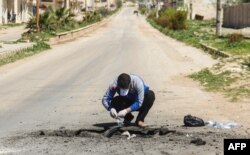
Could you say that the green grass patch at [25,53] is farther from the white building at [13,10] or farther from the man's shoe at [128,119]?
the white building at [13,10]

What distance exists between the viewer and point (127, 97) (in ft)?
29.6

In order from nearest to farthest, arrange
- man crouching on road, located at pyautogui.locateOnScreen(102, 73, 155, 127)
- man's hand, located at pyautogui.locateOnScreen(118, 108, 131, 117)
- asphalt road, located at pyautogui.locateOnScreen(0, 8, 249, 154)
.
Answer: man crouching on road, located at pyautogui.locateOnScreen(102, 73, 155, 127), man's hand, located at pyautogui.locateOnScreen(118, 108, 131, 117), asphalt road, located at pyautogui.locateOnScreen(0, 8, 249, 154)

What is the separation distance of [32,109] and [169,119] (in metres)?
3.02

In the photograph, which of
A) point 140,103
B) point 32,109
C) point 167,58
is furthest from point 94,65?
point 140,103

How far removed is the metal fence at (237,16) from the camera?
58.0m

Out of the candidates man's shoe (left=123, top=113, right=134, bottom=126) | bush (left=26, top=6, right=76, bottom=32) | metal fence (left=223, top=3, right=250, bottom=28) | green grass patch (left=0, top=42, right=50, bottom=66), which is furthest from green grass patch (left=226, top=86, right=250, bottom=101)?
metal fence (left=223, top=3, right=250, bottom=28)

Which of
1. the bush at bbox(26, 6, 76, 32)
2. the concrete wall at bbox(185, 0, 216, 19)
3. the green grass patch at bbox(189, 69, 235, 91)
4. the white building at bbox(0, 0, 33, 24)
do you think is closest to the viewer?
the green grass patch at bbox(189, 69, 235, 91)

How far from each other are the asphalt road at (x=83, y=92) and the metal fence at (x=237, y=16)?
33.8m

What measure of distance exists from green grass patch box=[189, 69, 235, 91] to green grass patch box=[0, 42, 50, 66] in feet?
27.8

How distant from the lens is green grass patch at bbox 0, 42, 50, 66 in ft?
78.4

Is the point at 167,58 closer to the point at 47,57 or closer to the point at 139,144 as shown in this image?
the point at 47,57

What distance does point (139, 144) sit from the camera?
8250 mm

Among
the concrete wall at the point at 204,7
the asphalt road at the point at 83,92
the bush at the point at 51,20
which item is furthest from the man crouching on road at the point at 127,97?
the concrete wall at the point at 204,7

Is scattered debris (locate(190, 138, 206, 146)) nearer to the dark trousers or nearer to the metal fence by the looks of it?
the dark trousers
